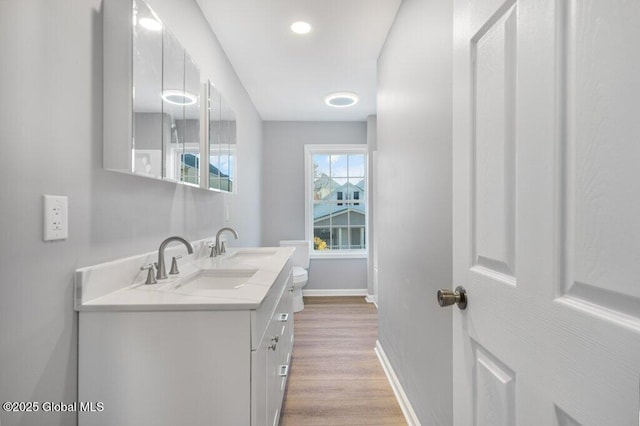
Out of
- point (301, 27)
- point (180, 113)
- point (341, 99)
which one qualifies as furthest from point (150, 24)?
point (341, 99)

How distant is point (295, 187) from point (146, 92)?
313cm

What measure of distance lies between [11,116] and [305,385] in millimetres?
2013

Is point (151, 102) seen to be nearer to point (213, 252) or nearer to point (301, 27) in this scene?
point (213, 252)

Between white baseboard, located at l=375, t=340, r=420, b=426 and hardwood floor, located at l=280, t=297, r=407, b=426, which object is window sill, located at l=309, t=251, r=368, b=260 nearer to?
hardwood floor, located at l=280, t=297, r=407, b=426

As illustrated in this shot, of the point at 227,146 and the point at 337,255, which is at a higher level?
the point at 227,146

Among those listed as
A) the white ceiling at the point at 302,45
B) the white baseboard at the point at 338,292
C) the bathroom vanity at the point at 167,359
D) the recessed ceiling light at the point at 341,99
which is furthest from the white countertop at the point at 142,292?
the white baseboard at the point at 338,292

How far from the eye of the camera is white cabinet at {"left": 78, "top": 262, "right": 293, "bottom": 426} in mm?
925

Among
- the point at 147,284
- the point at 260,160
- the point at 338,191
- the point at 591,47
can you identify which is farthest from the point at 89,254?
the point at 338,191

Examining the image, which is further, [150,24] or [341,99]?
[341,99]

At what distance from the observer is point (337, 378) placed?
2148 millimetres

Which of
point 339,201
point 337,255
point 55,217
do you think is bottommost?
point 337,255

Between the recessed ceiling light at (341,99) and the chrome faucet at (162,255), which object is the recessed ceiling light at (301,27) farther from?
the chrome faucet at (162,255)

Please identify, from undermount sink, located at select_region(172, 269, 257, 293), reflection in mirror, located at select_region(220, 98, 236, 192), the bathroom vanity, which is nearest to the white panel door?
the bathroom vanity

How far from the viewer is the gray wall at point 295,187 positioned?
428 cm
